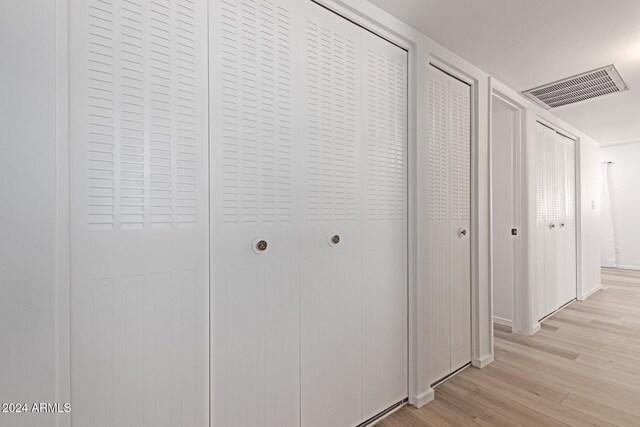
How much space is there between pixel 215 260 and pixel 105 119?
2.00 ft

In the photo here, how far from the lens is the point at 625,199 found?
5906mm

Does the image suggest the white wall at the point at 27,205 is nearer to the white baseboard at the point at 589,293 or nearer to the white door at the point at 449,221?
the white door at the point at 449,221

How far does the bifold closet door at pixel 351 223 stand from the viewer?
4.99ft

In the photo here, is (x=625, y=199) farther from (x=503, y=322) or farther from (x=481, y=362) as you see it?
(x=481, y=362)

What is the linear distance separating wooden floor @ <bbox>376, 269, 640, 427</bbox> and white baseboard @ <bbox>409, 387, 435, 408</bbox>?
1.2 inches

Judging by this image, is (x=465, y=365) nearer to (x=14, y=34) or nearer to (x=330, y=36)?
(x=330, y=36)

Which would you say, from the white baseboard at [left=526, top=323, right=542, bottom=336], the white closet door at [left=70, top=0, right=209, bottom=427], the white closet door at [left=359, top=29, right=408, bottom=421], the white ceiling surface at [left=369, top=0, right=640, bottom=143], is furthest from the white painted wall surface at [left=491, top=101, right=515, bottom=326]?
the white closet door at [left=70, top=0, right=209, bottom=427]

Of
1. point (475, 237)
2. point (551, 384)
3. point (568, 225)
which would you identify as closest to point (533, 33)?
point (475, 237)

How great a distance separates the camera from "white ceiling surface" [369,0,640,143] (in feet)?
5.64

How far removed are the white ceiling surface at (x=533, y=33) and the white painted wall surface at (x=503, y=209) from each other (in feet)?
1.44

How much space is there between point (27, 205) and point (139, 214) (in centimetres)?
28

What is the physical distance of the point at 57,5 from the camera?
0.91 meters

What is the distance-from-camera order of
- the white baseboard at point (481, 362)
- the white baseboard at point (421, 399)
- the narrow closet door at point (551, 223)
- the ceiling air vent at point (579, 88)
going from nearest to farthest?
the white baseboard at point (421, 399), the white baseboard at point (481, 362), the ceiling air vent at point (579, 88), the narrow closet door at point (551, 223)

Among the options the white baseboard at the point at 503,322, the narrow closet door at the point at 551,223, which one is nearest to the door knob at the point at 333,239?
the white baseboard at the point at 503,322
